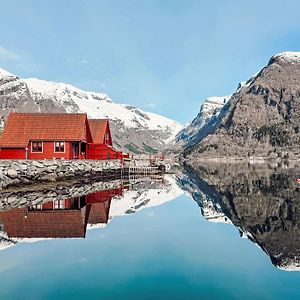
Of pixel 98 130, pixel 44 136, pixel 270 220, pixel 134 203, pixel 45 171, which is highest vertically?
pixel 98 130

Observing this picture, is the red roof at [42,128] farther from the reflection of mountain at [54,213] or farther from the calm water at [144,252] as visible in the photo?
the calm water at [144,252]

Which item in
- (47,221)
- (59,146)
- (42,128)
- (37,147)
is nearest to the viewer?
(47,221)

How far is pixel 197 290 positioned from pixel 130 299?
234 centimetres

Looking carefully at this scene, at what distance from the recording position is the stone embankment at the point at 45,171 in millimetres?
42906

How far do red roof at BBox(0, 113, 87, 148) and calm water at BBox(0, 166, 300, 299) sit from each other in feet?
105

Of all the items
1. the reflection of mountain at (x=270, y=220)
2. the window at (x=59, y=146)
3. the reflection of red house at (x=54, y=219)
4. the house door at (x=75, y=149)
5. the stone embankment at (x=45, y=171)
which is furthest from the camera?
the house door at (x=75, y=149)

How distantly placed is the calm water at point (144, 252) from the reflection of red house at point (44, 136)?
31.3 m

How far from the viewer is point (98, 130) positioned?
271 ft

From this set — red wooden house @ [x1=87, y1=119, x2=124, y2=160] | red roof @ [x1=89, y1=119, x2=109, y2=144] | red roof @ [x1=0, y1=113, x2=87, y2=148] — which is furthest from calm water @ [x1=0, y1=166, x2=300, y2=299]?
red roof @ [x1=89, y1=119, x2=109, y2=144]

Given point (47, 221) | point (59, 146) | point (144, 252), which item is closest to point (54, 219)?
point (47, 221)

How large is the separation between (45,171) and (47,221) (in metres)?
26.4

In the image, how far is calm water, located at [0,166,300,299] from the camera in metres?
13.5

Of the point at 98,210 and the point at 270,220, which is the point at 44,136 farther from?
the point at 270,220

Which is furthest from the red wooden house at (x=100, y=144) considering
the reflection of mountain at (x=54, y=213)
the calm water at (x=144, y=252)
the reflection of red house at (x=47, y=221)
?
the reflection of red house at (x=47, y=221)
